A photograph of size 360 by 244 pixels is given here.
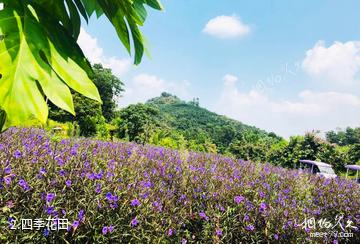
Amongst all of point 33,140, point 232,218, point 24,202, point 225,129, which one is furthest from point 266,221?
point 225,129

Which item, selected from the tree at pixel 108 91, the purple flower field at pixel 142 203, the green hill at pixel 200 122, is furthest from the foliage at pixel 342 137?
the purple flower field at pixel 142 203

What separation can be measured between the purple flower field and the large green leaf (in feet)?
Answer: 6.43

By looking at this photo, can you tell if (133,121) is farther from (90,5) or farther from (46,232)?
(90,5)

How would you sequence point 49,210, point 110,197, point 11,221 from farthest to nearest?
point 110,197 < point 49,210 < point 11,221

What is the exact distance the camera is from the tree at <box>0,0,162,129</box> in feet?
1.60

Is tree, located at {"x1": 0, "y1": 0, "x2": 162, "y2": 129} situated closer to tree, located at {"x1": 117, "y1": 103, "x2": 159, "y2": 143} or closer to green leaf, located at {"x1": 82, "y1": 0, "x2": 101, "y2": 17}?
green leaf, located at {"x1": 82, "y1": 0, "x2": 101, "y2": 17}

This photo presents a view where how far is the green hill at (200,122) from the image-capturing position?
7294 centimetres

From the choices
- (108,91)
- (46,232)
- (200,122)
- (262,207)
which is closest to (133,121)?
(108,91)

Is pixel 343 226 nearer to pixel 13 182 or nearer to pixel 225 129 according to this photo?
pixel 13 182

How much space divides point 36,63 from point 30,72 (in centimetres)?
2

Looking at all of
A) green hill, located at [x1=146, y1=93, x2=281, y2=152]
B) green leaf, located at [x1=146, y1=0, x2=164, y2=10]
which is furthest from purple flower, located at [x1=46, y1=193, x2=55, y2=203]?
green hill, located at [x1=146, y1=93, x2=281, y2=152]

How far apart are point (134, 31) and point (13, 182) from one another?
2.22 metres

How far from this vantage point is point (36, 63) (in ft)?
1.73

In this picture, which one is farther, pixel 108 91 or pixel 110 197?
pixel 108 91
